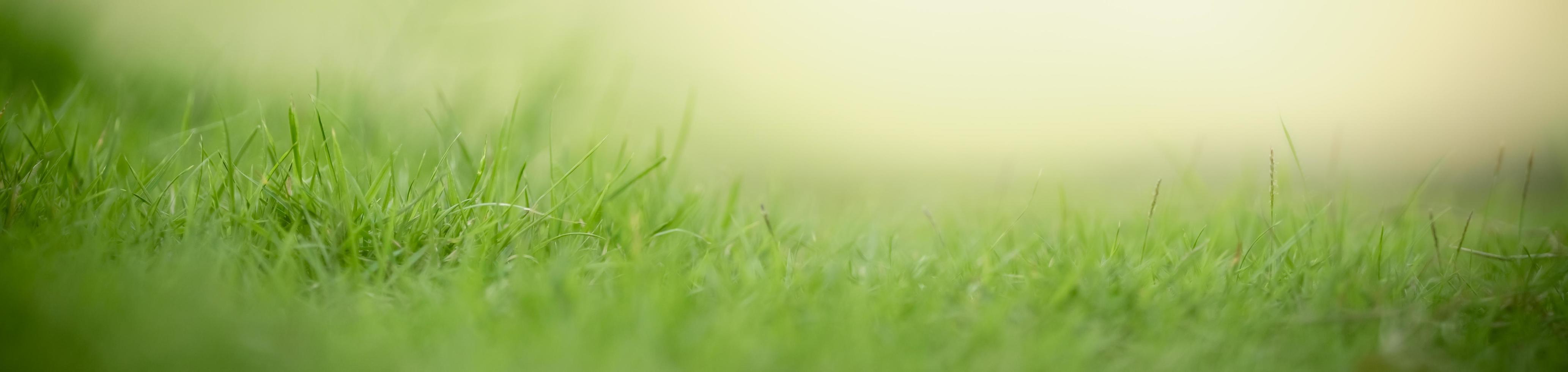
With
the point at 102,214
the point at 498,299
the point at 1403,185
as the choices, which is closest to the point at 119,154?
the point at 102,214

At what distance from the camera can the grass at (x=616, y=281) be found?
1484 millimetres

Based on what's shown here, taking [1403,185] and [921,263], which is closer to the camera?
[921,263]

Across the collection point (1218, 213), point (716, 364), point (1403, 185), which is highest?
point (716, 364)

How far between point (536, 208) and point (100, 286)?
2.98 feet

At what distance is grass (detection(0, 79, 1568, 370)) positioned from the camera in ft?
4.87

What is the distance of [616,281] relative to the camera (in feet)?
6.16

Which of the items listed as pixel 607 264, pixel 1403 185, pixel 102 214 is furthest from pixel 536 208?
pixel 1403 185

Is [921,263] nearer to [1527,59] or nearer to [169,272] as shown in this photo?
[169,272]

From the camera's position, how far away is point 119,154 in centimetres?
218

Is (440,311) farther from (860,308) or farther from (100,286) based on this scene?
(860,308)

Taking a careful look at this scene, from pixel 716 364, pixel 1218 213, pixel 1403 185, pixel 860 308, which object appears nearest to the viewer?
pixel 716 364

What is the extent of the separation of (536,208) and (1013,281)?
1.16m

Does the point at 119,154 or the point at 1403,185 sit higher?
the point at 119,154

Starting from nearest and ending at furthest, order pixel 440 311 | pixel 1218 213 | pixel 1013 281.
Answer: pixel 440 311, pixel 1013 281, pixel 1218 213
